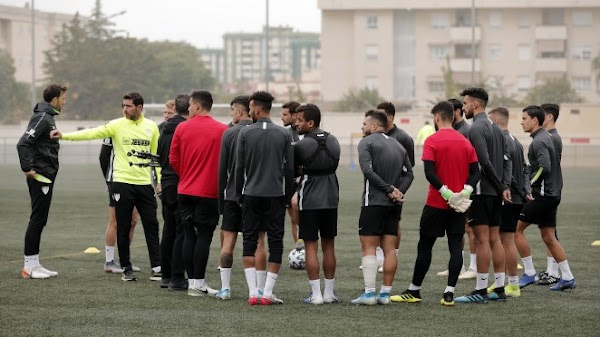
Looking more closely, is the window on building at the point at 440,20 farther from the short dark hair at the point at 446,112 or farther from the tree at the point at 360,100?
the short dark hair at the point at 446,112

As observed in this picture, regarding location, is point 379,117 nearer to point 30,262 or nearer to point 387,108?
point 387,108

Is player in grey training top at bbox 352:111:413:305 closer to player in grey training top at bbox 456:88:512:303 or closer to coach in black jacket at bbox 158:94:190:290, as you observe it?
player in grey training top at bbox 456:88:512:303

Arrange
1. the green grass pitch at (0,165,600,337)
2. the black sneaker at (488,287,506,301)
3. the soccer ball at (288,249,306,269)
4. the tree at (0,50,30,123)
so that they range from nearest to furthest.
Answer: the green grass pitch at (0,165,600,337)
the black sneaker at (488,287,506,301)
the soccer ball at (288,249,306,269)
the tree at (0,50,30,123)

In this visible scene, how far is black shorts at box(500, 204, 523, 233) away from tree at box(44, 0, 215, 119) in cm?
8550

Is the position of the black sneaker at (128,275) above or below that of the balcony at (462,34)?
below

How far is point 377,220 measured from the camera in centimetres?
1190

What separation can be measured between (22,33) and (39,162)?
122 m

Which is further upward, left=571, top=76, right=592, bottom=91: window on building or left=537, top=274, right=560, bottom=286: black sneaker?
left=571, top=76, right=592, bottom=91: window on building

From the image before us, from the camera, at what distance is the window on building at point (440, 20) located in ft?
350

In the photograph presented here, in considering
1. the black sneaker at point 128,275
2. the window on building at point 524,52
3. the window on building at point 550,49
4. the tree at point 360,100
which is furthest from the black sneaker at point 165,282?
the window on building at point 524,52

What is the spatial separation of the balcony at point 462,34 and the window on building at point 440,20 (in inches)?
65.3

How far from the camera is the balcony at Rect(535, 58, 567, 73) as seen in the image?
105 m

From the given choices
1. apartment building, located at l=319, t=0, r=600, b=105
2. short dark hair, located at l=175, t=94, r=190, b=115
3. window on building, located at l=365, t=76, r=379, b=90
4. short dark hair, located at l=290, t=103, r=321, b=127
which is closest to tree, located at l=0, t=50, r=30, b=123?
apartment building, located at l=319, t=0, r=600, b=105

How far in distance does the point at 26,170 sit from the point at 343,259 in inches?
183
